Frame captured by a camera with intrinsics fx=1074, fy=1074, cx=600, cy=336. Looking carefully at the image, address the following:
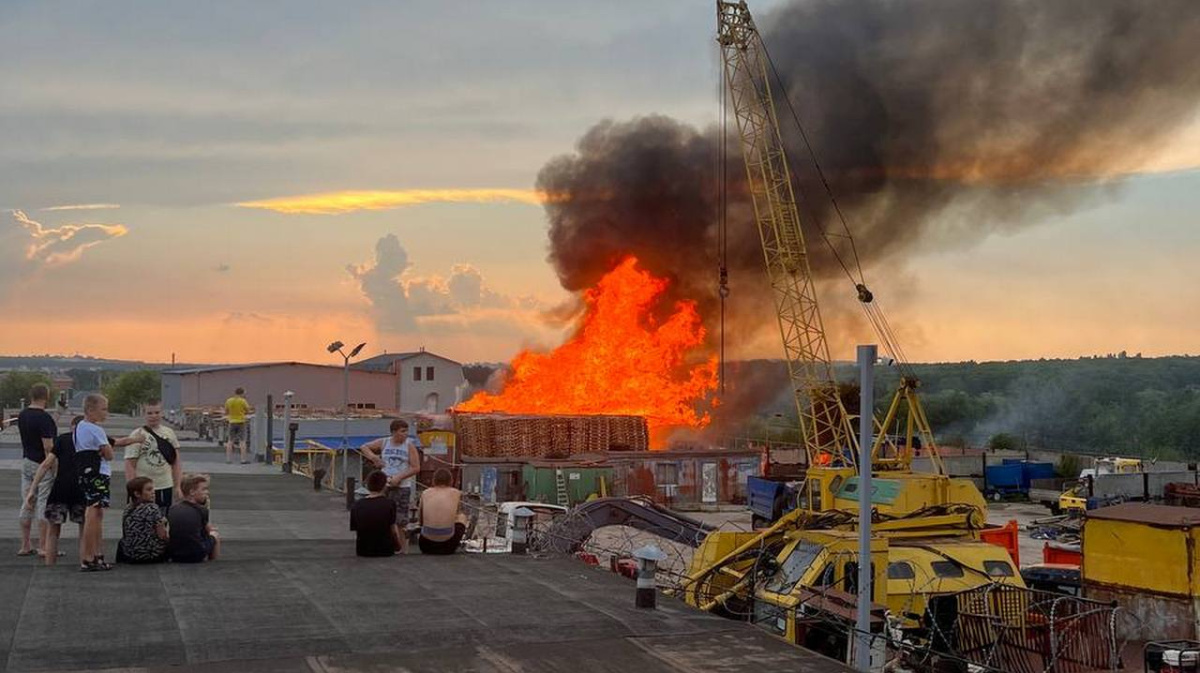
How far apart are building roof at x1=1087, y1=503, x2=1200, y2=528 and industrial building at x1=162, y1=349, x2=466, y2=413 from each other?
6429 cm

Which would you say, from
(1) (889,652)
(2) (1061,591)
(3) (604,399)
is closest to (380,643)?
(1) (889,652)

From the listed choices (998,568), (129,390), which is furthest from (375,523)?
(129,390)

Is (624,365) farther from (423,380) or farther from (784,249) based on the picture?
(423,380)

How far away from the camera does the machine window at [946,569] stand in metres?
15.5

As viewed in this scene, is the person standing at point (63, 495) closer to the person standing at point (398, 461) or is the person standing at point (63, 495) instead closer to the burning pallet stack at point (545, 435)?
the person standing at point (398, 461)

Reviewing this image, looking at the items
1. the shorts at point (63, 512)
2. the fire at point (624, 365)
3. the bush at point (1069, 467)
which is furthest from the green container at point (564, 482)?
the bush at point (1069, 467)

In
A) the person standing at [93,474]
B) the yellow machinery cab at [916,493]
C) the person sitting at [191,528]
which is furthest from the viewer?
the yellow machinery cab at [916,493]

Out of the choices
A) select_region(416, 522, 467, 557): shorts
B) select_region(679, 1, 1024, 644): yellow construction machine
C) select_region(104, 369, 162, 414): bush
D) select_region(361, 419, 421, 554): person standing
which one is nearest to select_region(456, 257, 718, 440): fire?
select_region(679, 1, 1024, 644): yellow construction machine

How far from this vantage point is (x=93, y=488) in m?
10.5

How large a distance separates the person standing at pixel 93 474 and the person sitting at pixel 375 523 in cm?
251

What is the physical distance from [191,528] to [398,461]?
9.10 ft

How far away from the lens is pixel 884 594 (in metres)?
14.5

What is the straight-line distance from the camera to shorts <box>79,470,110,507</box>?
1041 centimetres

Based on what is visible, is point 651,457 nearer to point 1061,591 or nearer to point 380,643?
point 1061,591
